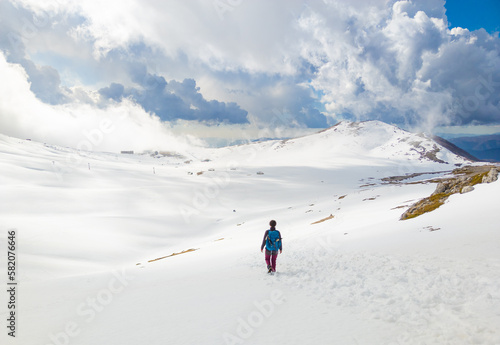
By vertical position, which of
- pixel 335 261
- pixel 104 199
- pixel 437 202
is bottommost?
pixel 335 261

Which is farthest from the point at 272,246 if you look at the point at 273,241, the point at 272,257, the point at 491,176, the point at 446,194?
the point at 491,176

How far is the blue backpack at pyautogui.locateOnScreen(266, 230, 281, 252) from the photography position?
13180 mm

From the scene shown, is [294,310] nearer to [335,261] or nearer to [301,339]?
[301,339]

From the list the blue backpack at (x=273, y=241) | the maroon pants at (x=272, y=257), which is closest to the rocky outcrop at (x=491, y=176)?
the blue backpack at (x=273, y=241)

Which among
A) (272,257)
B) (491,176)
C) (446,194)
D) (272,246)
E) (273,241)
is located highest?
(491,176)

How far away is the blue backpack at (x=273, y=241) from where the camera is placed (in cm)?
1318

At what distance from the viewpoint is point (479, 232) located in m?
13.9

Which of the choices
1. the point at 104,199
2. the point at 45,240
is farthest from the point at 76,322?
the point at 104,199

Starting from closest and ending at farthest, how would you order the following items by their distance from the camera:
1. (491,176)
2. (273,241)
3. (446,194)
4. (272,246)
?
(272,246)
(273,241)
(491,176)
(446,194)

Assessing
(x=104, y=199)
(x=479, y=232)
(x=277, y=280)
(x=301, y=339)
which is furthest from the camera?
(x=104, y=199)

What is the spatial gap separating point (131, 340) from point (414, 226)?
64.4 feet

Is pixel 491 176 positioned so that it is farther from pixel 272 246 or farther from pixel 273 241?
pixel 272 246

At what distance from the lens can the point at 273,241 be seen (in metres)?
13.3

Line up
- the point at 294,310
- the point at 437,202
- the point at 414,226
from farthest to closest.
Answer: the point at 437,202, the point at 414,226, the point at 294,310
